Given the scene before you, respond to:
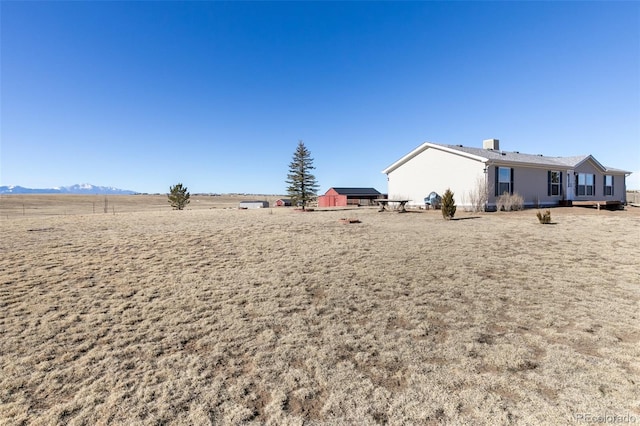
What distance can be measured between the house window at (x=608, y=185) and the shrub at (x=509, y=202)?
50.8 feet

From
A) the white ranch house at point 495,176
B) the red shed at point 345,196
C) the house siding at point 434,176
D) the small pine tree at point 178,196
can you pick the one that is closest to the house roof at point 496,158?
the white ranch house at point 495,176

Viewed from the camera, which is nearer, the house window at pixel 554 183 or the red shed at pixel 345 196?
the house window at pixel 554 183

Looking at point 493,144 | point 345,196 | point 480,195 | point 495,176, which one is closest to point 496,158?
point 495,176

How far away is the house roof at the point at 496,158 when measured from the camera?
21.6m

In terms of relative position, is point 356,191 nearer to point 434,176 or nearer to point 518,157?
point 434,176

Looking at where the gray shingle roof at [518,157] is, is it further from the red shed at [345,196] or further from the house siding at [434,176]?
the red shed at [345,196]

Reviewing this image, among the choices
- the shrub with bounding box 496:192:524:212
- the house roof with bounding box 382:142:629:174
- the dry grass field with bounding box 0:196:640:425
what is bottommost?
the dry grass field with bounding box 0:196:640:425

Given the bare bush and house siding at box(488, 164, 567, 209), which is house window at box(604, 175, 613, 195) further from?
the bare bush

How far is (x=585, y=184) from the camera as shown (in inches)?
1089

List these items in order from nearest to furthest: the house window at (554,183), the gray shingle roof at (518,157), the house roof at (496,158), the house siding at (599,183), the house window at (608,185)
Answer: the house roof at (496,158)
the gray shingle roof at (518,157)
the house window at (554,183)
the house siding at (599,183)
the house window at (608,185)

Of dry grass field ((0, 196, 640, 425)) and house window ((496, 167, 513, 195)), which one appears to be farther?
house window ((496, 167, 513, 195))

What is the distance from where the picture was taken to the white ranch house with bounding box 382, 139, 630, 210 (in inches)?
856

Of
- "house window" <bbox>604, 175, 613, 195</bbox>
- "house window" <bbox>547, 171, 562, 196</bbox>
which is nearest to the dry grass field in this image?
"house window" <bbox>547, 171, 562, 196</bbox>

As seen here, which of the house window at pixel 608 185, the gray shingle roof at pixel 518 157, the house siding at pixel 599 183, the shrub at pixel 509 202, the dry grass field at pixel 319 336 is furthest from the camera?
the house window at pixel 608 185
